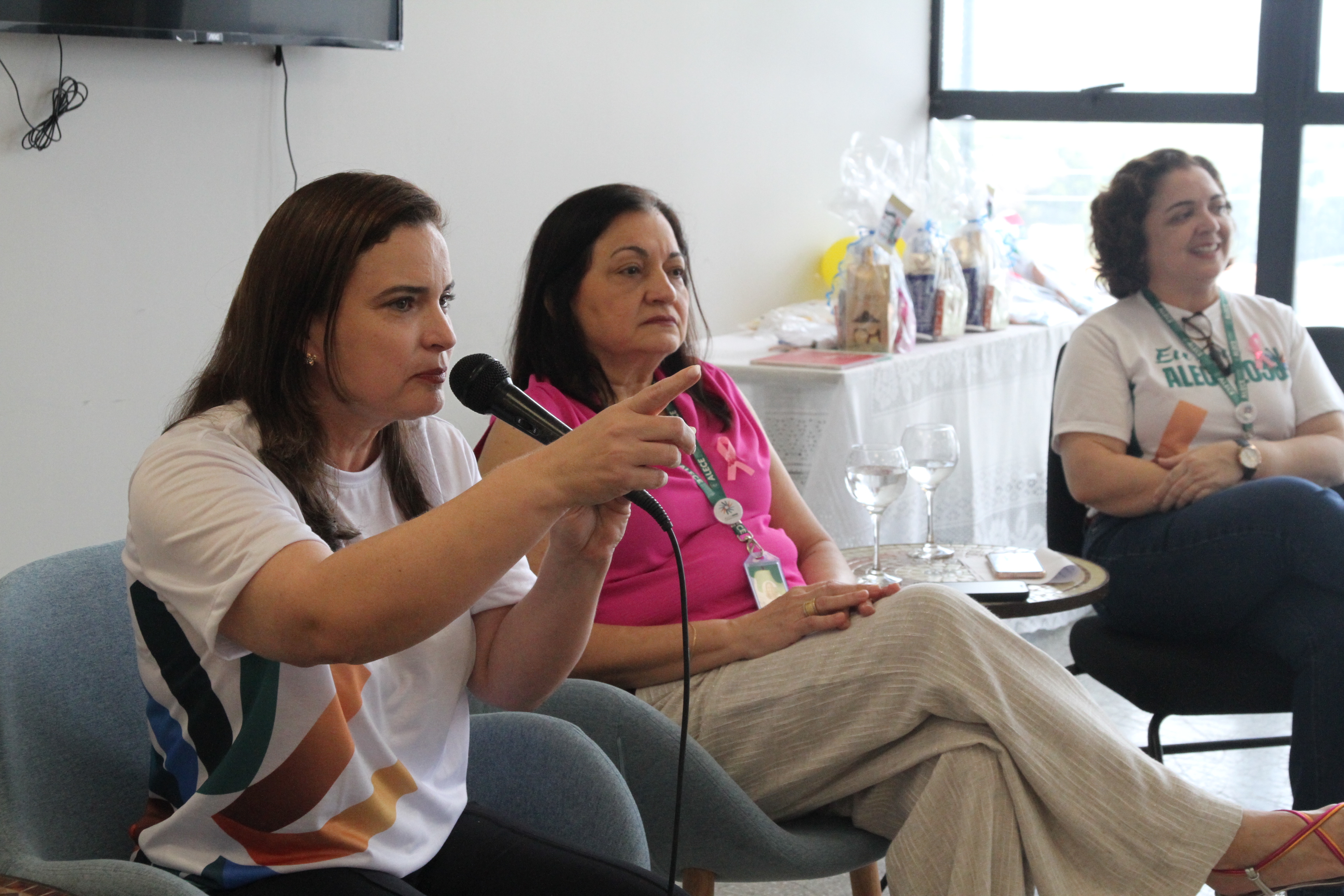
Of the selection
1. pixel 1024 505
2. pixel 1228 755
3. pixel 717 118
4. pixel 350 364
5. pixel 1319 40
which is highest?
pixel 1319 40

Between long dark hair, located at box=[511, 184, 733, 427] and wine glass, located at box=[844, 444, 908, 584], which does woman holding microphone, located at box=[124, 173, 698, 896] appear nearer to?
long dark hair, located at box=[511, 184, 733, 427]

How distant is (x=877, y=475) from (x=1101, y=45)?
132 inches

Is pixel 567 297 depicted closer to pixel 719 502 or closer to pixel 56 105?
pixel 719 502

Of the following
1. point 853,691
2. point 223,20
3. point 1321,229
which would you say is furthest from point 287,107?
point 1321,229

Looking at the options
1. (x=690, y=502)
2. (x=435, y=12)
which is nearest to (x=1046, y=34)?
(x=435, y=12)

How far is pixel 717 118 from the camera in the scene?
3.92 meters

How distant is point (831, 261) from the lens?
14.4 ft

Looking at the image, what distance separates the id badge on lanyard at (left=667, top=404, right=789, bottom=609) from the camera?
71.8 inches

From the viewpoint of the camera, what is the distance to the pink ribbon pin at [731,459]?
1.90m

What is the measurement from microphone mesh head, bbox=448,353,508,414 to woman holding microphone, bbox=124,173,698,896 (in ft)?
0.29

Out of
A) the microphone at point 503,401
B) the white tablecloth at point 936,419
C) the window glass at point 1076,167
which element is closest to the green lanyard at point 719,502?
the microphone at point 503,401

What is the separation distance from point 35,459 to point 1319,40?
408cm

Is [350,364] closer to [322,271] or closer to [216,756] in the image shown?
[322,271]

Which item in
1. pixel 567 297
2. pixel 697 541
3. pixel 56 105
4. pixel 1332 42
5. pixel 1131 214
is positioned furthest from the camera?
pixel 1332 42
